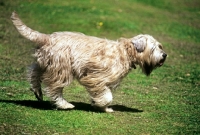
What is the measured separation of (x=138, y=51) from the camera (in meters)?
9.28

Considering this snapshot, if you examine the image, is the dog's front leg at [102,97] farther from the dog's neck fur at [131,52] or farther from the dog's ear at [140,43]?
the dog's ear at [140,43]

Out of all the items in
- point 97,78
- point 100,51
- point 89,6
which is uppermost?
point 89,6

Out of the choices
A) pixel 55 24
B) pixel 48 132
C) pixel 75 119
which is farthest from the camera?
pixel 55 24

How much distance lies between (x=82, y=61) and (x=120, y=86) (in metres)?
3.50

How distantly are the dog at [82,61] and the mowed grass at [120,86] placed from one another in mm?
495

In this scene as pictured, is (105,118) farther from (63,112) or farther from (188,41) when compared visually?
(188,41)

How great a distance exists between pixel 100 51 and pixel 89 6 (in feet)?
52.6

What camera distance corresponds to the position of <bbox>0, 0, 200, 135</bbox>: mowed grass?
8.21m

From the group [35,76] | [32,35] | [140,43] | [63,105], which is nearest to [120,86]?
[140,43]

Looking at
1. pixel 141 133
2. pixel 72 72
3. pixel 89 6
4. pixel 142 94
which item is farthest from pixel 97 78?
pixel 89 6

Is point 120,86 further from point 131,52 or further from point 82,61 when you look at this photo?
point 82,61

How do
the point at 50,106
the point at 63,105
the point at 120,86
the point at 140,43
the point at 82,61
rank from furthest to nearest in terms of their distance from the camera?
1. the point at 120,86
2. the point at 50,106
3. the point at 140,43
4. the point at 63,105
5. the point at 82,61

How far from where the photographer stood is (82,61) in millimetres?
8898

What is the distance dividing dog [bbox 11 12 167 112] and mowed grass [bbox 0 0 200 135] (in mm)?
495
